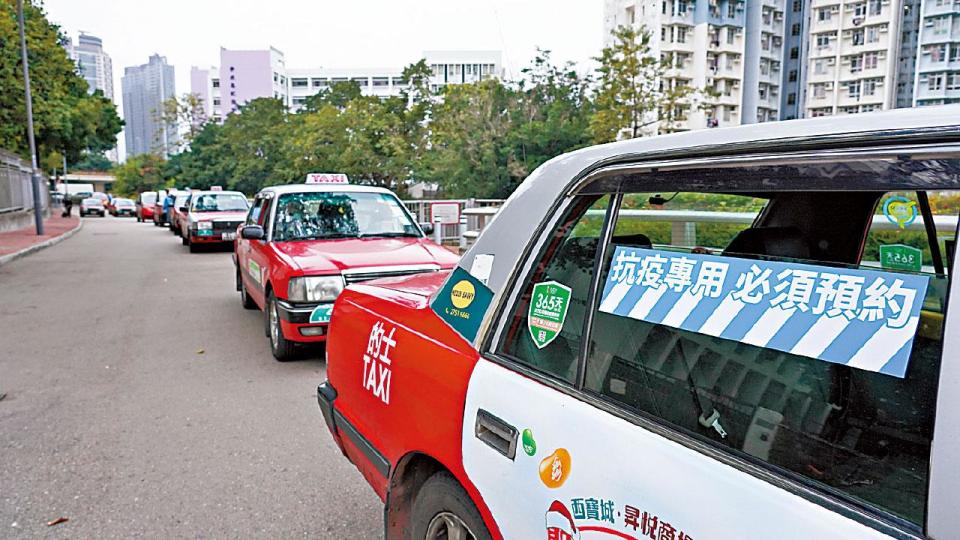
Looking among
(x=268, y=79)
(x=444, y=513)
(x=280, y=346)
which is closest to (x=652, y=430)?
(x=444, y=513)

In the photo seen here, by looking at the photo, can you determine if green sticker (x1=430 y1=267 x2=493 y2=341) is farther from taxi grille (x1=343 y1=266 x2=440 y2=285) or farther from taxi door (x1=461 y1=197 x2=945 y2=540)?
taxi grille (x1=343 y1=266 x2=440 y2=285)

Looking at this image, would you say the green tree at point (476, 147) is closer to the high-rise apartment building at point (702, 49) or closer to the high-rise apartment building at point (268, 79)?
the high-rise apartment building at point (702, 49)

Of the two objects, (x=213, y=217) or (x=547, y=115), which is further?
(x=547, y=115)

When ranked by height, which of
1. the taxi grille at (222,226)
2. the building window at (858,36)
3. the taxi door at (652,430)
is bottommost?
the taxi grille at (222,226)

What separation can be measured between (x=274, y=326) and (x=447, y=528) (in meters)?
4.76

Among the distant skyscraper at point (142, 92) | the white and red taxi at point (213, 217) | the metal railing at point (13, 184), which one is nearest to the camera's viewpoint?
the white and red taxi at point (213, 217)

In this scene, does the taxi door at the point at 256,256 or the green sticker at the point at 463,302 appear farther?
the taxi door at the point at 256,256

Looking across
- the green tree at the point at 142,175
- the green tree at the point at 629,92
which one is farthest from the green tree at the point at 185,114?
the green tree at the point at 629,92

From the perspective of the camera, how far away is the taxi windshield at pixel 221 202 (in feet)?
60.4

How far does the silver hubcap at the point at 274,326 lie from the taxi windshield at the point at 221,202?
12828 millimetres

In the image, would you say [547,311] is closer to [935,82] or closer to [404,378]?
[404,378]

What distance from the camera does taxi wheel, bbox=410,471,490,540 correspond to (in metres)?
2.04

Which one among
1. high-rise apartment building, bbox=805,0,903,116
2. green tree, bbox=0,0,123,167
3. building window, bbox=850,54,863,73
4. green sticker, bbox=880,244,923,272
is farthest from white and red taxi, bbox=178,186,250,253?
green sticker, bbox=880,244,923,272

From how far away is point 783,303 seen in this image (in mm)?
1345
